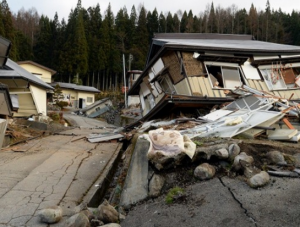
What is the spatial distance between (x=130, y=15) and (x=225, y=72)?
4658cm

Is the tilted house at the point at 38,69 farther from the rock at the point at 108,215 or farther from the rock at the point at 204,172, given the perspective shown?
the rock at the point at 204,172

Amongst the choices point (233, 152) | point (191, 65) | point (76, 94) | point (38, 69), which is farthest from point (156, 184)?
point (76, 94)

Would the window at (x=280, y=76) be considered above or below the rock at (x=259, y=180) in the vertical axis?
above

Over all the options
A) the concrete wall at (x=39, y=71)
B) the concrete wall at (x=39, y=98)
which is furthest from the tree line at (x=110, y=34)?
the concrete wall at (x=39, y=98)

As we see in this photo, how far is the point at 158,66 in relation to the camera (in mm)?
11688

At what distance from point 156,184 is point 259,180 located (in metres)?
1.39

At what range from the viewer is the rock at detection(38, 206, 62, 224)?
3.28m

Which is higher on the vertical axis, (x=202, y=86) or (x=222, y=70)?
(x=222, y=70)

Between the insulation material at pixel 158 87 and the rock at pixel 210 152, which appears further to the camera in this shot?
the insulation material at pixel 158 87

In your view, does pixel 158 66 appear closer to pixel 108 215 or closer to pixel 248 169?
pixel 248 169

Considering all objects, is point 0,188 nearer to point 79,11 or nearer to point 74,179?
point 74,179

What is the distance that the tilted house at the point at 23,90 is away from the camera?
46.6 ft

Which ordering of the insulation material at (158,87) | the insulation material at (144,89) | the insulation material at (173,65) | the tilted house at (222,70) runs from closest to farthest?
the tilted house at (222,70) < the insulation material at (173,65) < the insulation material at (158,87) < the insulation material at (144,89)

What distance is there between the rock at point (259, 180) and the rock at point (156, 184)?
1.21 m
